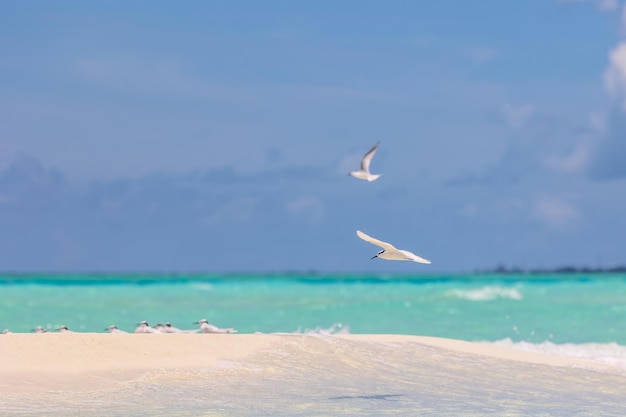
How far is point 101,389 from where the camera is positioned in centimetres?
1243

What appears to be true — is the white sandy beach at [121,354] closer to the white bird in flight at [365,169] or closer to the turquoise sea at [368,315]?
the white bird in flight at [365,169]

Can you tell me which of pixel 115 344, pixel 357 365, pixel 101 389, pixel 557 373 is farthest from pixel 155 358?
pixel 557 373

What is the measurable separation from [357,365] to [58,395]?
4073 millimetres

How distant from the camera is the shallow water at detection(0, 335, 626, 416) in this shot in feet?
37.6

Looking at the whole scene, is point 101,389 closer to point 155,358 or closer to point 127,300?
point 155,358

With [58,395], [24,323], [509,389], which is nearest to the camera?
[58,395]

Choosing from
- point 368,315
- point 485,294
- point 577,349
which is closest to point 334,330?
point 368,315

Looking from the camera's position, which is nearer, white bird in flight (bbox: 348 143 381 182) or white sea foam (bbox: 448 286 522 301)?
white bird in flight (bbox: 348 143 381 182)

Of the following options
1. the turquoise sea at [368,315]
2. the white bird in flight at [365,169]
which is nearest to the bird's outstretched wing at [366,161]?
the white bird in flight at [365,169]

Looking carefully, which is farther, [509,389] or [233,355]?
[233,355]

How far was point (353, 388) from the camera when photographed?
13.0m

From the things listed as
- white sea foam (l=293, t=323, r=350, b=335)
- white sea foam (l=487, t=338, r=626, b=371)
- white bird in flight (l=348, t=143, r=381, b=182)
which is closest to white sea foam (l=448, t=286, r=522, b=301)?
white sea foam (l=293, t=323, r=350, b=335)

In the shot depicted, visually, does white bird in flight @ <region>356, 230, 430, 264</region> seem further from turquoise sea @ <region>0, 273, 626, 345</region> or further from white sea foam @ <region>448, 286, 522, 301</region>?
white sea foam @ <region>448, 286, 522, 301</region>

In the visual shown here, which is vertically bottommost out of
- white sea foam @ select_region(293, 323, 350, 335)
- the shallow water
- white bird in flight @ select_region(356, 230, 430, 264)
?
the shallow water
